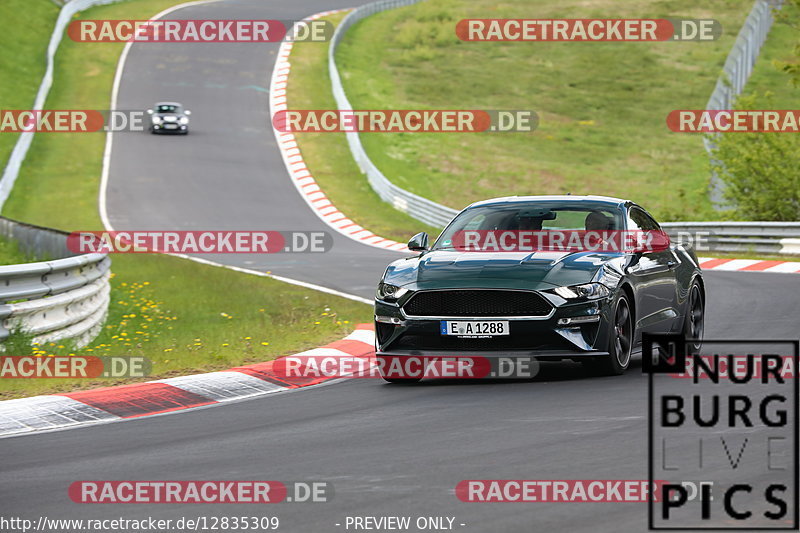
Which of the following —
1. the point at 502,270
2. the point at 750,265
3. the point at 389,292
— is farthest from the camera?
the point at 750,265

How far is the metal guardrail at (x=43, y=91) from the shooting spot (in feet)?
121

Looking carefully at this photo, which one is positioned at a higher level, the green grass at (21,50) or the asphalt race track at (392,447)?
the green grass at (21,50)

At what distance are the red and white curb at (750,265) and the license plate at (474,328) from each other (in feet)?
42.6

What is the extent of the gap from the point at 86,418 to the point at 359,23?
60839 mm

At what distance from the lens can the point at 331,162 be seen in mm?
42656

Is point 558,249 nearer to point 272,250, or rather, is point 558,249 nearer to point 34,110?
point 272,250

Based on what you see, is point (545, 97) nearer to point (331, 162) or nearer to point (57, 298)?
point (331, 162)

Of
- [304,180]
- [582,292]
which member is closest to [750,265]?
[582,292]

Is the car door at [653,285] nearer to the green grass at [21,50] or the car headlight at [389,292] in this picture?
the car headlight at [389,292]

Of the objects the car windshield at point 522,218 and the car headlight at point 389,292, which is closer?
the car headlight at point 389,292

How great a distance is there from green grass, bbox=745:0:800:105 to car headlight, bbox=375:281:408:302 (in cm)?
3904

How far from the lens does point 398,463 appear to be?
7.07m

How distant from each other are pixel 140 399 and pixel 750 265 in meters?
15.6

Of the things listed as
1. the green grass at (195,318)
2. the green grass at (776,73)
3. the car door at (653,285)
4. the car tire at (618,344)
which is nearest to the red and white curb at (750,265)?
the green grass at (195,318)
